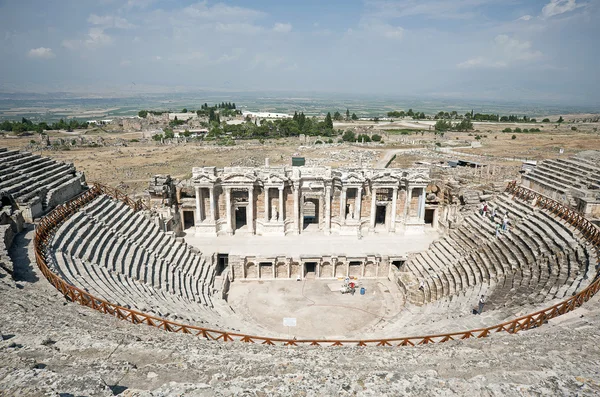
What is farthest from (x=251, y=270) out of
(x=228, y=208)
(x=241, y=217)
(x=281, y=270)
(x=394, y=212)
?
(x=394, y=212)

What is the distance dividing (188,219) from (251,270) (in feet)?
31.7

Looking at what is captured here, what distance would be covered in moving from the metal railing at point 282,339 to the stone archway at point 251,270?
8284 millimetres

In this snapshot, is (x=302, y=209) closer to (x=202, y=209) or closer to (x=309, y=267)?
(x=309, y=267)

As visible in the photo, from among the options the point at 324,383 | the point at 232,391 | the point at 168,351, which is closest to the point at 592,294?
the point at 324,383

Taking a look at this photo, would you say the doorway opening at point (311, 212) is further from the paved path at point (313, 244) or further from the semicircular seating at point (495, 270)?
the semicircular seating at point (495, 270)

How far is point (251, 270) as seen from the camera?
2650cm

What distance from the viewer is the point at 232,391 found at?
8.68 meters

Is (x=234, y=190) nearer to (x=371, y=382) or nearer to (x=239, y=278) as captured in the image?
(x=239, y=278)

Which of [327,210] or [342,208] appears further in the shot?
[342,208]

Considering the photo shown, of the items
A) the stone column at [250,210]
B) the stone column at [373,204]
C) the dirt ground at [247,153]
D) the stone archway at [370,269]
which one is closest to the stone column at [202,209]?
the stone column at [250,210]

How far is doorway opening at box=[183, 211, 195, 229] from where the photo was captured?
106 feet

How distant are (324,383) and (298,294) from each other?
15.8 meters

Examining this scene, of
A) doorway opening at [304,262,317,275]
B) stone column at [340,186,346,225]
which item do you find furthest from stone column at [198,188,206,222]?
stone column at [340,186,346,225]

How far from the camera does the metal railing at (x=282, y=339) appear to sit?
42.2 ft
